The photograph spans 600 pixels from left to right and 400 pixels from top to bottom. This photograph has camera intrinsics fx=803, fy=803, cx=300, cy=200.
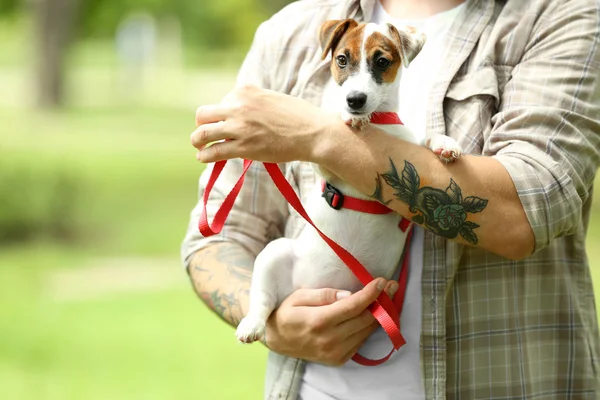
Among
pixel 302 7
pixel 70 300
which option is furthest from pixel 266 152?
pixel 70 300

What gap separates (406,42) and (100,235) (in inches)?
287

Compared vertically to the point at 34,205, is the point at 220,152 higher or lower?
higher

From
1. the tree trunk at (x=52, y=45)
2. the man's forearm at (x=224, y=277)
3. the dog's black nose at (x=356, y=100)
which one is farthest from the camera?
the tree trunk at (x=52, y=45)

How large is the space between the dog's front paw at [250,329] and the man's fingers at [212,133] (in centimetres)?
35

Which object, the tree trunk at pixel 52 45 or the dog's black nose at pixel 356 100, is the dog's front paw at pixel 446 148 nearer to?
the dog's black nose at pixel 356 100

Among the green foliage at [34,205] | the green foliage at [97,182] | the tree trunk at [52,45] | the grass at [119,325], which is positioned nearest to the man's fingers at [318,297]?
the grass at [119,325]

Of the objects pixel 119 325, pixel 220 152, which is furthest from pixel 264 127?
pixel 119 325

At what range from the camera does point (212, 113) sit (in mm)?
1482

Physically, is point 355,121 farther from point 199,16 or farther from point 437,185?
point 199,16

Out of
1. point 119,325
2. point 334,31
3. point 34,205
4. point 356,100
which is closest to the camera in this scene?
point 356,100

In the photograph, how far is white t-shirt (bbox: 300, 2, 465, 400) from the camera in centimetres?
158

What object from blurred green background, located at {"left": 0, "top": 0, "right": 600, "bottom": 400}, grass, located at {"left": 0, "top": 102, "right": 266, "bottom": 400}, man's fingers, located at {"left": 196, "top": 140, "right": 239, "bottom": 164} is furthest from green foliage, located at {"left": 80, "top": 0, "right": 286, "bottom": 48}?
man's fingers, located at {"left": 196, "top": 140, "right": 239, "bottom": 164}

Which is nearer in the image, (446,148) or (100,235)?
(446,148)

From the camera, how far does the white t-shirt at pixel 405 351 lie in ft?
5.19
